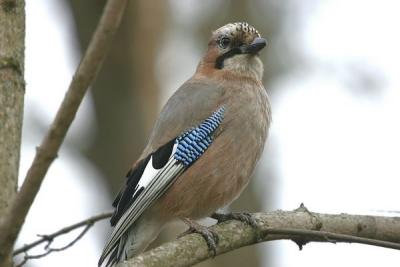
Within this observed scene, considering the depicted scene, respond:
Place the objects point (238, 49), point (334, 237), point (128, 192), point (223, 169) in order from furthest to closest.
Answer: point (238, 49) → point (223, 169) → point (128, 192) → point (334, 237)

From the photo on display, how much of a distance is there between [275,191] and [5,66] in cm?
692

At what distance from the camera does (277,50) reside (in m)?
11.6

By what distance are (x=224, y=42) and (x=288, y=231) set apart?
8.29 feet

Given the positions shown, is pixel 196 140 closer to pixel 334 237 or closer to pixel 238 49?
pixel 238 49

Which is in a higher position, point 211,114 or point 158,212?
point 211,114

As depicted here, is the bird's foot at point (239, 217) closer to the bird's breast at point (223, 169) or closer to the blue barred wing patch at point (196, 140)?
the bird's breast at point (223, 169)

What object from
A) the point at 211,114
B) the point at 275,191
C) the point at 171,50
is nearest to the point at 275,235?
the point at 211,114

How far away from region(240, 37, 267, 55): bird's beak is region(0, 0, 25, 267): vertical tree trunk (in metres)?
2.49

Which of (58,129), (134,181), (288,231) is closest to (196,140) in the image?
(134,181)

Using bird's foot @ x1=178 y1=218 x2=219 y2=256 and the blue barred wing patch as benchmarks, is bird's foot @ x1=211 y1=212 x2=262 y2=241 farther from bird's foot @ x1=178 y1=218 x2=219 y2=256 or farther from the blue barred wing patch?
the blue barred wing patch

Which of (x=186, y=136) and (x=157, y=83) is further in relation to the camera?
(x=157, y=83)

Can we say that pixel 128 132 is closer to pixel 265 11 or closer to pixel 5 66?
pixel 265 11

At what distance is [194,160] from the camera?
586 centimetres

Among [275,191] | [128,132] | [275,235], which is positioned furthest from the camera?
[275,191]
